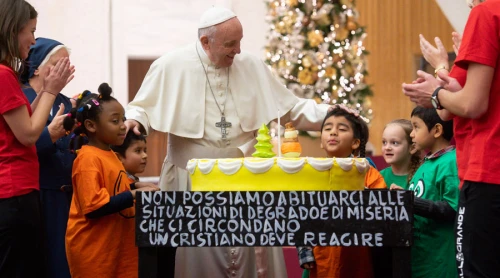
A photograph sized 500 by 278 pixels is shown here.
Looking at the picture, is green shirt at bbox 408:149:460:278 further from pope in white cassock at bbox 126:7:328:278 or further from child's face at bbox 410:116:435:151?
pope in white cassock at bbox 126:7:328:278

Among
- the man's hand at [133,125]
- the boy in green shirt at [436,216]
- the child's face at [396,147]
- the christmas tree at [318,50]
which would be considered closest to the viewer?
the boy in green shirt at [436,216]

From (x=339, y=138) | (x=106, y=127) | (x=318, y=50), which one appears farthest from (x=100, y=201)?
(x=318, y=50)

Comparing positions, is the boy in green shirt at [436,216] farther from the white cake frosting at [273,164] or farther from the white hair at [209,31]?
the white hair at [209,31]

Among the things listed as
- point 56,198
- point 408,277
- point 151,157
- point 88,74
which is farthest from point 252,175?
point 151,157

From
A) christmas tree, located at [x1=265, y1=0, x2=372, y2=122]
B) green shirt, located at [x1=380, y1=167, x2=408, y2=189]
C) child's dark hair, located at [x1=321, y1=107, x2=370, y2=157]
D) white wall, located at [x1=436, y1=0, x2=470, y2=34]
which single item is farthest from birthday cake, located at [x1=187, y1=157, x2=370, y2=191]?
christmas tree, located at [x1=265, y1=0, x2=372, y2=122]

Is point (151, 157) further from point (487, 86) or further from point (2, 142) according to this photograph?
point (487, 86)

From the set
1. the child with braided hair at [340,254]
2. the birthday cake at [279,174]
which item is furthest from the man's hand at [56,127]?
the child with braided hair at [340,254]

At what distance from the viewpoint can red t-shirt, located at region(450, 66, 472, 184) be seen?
3.08m

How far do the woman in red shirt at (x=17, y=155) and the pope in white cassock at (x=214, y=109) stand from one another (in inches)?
45.9

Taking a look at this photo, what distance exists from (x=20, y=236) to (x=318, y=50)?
7741 millimetres

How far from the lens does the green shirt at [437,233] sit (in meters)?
3.86

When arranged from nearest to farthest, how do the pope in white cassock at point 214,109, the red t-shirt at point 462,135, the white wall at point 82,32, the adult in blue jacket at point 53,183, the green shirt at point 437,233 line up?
1. the red t-shirt at point 462,135
2. the green shirt at point 437,233
3. the adult in blue jacket at point 53,183
4. the pope in white cassock at point 214,109
5. the white wall at point 82,32

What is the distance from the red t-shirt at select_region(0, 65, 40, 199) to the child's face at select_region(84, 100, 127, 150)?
60 cm

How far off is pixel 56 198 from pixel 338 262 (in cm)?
153
